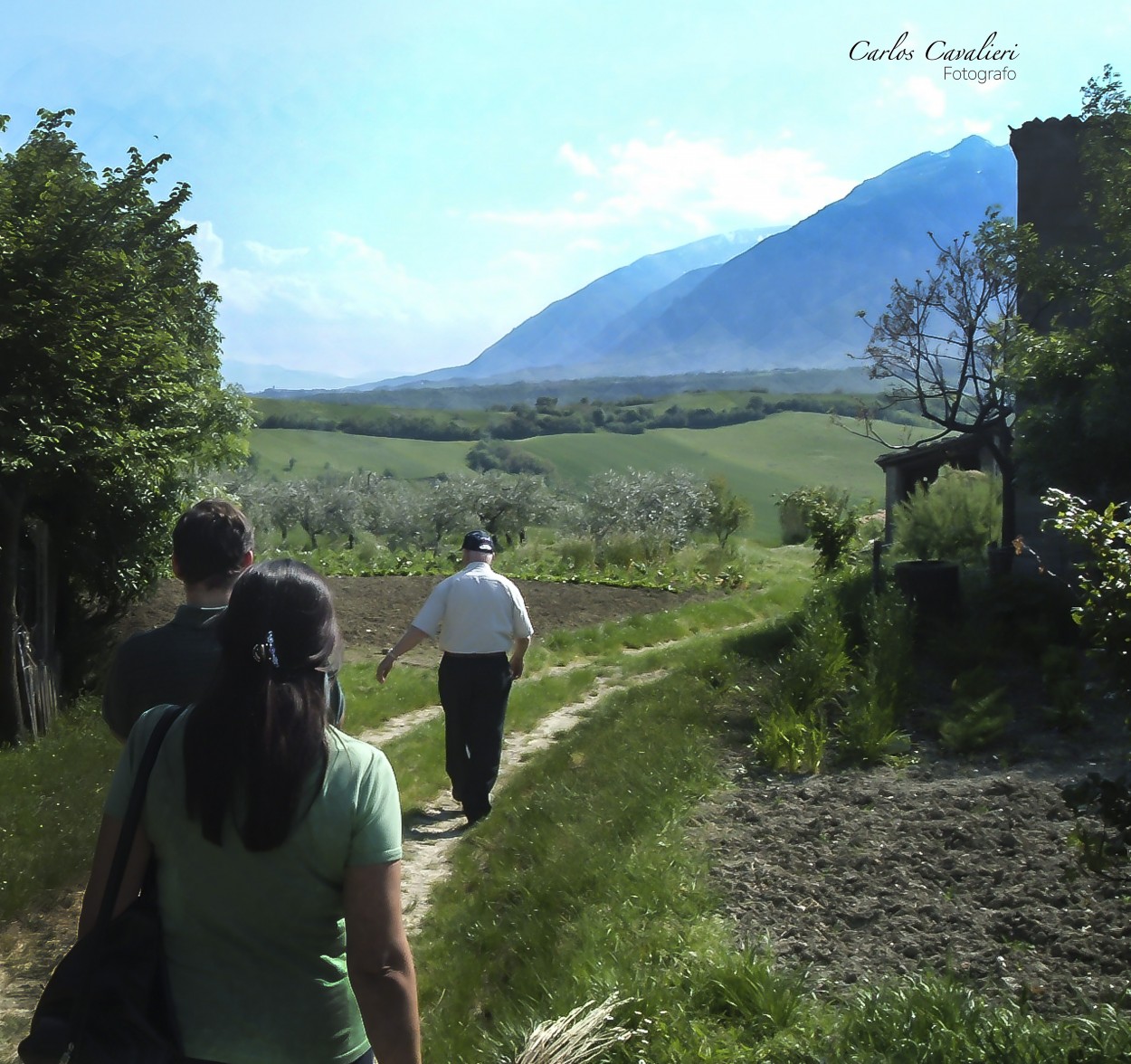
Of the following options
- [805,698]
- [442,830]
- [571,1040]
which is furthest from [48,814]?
[805,698]

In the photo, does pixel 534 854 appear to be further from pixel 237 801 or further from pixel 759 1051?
pixel 237 801

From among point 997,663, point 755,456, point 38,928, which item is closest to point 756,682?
point 997,663

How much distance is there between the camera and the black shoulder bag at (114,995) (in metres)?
2.16

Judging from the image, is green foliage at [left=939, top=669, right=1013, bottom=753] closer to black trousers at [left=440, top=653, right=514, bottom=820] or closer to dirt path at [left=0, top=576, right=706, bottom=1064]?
black trousers at [left=440, top=653, right=514, bottom=820]

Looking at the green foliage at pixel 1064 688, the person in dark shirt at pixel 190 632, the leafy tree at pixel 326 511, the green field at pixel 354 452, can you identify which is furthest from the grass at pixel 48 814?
the green field at pixel 354 452

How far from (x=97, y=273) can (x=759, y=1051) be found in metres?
7.34

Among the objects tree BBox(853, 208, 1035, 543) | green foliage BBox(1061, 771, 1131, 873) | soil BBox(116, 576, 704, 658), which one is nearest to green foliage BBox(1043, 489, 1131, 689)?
green foliage BBox(1061, 771, 1131, 873)

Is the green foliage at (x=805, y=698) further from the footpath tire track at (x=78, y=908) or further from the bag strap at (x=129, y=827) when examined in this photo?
the bag strap at (x=129, y=827)

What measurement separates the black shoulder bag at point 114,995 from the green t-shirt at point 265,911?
42 mm

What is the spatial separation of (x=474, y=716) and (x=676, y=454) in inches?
4886

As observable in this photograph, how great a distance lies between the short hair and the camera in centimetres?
339

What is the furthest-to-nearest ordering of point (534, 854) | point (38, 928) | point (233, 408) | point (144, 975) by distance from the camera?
point (233, 408)
point (534, 854)
point (38, 928)
point (144, 975)

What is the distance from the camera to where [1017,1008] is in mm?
3816

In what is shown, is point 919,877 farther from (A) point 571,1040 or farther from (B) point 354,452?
(B) point 354,452
